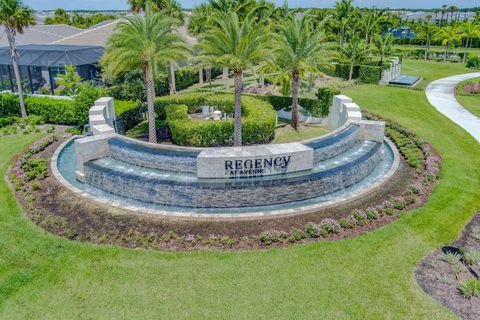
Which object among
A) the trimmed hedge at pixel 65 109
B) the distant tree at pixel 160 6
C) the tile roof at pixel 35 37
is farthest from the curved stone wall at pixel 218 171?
the tile roof at pixel 35 37

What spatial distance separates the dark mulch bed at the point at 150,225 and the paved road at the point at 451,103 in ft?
52.6

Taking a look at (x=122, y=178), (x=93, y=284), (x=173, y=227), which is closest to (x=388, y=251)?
(x=173, y=227)

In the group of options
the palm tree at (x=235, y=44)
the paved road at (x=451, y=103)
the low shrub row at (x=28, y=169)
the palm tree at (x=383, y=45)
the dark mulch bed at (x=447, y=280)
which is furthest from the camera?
the palm tree at (x=383, y=45)

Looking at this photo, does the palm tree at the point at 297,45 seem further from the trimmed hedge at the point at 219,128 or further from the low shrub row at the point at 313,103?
the low shrub row at the point at 313,103

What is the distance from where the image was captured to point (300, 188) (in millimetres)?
17359

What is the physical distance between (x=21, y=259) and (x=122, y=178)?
566 cm

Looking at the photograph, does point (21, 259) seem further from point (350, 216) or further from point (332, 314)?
point (350, 216)

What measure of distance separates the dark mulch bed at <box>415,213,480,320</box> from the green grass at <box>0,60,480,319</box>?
32 cm

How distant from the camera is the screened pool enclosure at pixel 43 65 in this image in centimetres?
3838

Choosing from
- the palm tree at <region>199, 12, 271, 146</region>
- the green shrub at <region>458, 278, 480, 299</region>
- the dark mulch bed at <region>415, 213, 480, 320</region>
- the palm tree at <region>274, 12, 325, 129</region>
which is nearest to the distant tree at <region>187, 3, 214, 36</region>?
the palm tree at <region>274, 12, 325, 129</region>

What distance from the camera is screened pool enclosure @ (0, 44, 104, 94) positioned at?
126 feet

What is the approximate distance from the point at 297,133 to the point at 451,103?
19978mm

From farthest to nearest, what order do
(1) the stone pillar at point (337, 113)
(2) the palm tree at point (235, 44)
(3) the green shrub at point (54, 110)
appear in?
1. (3) the green shrub at point (54, 110)
2. (1) the stone pillar at point (337, 113)
3. (2) the palm tree at point (235, 44)

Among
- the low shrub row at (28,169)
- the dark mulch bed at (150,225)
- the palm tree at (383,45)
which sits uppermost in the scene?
the palm tree at (383,45)
